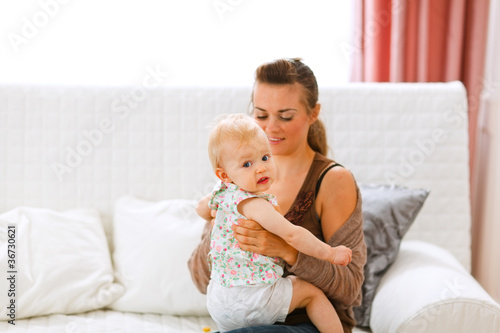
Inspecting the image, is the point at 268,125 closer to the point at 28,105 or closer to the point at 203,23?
the point at 28,105

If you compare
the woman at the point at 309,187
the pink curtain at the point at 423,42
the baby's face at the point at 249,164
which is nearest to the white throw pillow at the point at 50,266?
the woman at the point at 309,187

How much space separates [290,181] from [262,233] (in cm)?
28

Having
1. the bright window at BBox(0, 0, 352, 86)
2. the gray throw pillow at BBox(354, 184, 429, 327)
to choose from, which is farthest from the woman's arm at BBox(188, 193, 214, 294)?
the bright window at BBox(0, 0, 352, 86)

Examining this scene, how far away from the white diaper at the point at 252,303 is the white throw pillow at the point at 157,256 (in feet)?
1.90

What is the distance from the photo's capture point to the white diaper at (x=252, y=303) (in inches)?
58.4

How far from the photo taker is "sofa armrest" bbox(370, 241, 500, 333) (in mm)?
1727

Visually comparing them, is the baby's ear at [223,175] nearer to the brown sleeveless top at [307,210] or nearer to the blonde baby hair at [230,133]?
the blonde baby hair at [230,133]

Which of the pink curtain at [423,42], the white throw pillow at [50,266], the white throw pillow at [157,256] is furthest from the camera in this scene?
the pink curtain at [423,42]

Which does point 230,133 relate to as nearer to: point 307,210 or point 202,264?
point 307,210

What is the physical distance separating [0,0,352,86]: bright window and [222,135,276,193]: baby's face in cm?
129

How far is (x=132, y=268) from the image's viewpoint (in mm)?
2156

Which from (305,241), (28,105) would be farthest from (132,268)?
(305,241)

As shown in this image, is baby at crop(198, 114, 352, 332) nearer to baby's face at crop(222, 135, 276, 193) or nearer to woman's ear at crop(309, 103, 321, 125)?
baby's face at crop(222, 135, 276, 193)

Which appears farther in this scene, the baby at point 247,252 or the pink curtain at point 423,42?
the pink curtain at point 423,42
